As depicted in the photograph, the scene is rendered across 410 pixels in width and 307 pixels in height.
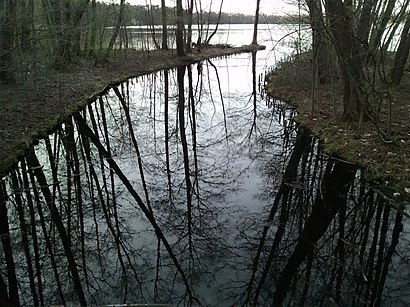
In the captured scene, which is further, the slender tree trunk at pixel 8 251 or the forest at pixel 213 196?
the forest at pixel 213 196

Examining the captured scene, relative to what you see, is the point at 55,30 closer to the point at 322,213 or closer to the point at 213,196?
the point at 213,196

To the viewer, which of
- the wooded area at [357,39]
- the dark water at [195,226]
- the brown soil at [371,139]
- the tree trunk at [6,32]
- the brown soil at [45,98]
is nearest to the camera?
the dark water at [195,226]

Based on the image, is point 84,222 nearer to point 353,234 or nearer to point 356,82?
point 353,234

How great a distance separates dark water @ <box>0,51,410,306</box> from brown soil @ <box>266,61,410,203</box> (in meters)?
0.34

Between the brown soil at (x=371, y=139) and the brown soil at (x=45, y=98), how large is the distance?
26.2 ft

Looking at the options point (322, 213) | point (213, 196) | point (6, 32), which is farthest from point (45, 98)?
point (322, 213)

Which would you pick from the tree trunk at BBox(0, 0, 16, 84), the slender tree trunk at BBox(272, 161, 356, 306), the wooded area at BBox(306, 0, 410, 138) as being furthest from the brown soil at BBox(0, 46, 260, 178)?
the wooded area at BBox(306, 0, 410, 138)

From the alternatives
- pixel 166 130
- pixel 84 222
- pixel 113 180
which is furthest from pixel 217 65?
pixel 84 222

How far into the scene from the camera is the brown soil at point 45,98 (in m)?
9.76

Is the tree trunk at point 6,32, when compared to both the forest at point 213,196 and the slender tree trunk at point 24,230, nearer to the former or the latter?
the forest at point 213,196

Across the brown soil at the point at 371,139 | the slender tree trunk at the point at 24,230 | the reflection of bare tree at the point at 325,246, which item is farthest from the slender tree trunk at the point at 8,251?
the brown soil at the point at 371,139

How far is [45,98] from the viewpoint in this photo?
533 inches

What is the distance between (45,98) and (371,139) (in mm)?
10804

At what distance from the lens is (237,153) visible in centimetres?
1108
